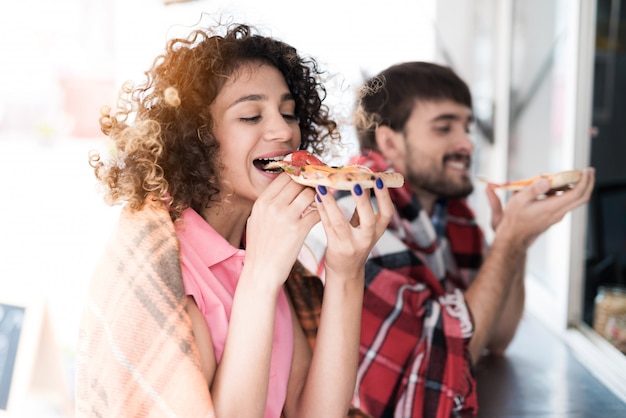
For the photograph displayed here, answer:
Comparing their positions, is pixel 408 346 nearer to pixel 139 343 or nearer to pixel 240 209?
pixel 240 209

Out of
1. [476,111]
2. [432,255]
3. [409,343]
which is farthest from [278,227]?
[476,111]

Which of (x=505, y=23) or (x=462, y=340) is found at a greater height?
(x=505, y=23)

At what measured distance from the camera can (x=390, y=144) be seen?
1729mm

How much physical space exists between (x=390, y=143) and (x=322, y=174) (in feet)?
2.38

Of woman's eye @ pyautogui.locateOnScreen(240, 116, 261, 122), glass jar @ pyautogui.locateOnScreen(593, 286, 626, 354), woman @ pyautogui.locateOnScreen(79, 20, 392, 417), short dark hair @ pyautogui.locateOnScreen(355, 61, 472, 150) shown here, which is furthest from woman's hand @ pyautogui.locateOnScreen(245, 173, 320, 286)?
glass jar @ pyautogui.locateOnScreen(593, 286, 626, 354)

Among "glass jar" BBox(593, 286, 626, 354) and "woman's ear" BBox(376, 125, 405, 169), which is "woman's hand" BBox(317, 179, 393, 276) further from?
"glass jar" BBox(593, 286, 626, 354)

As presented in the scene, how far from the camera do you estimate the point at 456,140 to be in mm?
1700

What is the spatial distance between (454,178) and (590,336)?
0.59 m

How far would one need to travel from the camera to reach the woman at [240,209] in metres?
0.97

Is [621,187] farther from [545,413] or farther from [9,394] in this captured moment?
[9,394]

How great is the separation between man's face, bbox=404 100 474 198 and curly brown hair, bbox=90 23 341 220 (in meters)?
0.67

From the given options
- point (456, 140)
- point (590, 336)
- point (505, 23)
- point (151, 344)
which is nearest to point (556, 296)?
point (590, 336)

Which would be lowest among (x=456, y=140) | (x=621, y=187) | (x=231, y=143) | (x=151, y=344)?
(x=621, y=187)

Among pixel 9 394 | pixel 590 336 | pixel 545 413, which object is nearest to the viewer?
pixel 545 413
